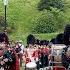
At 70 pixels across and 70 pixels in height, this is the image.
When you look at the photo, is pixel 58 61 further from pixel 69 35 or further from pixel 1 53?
pixel 1 53

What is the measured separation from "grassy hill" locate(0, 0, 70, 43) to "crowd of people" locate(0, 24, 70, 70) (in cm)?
1613

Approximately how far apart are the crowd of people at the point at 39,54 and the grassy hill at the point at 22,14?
52.9 feet

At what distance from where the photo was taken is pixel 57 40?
988 centimetres

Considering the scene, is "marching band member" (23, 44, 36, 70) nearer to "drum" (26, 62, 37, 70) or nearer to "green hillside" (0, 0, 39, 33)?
"drum" (26, 62, 37, 70)

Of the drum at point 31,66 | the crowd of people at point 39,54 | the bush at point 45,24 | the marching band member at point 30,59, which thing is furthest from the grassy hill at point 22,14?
the drum at point 31,66

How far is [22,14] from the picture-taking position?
32.2 metres

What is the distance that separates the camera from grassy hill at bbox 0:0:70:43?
30.2m

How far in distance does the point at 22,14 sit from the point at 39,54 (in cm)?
2019

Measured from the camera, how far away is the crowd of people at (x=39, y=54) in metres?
8.23

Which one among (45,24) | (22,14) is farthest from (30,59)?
(22,14)

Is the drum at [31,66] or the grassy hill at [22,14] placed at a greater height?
the drum at [31,66]

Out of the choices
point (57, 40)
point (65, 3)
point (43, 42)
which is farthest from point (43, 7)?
point (57, 40)

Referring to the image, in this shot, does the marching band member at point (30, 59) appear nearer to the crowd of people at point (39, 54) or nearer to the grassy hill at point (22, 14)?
the crowd of people at point (39, 54)

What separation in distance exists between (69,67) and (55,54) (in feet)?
3.31
